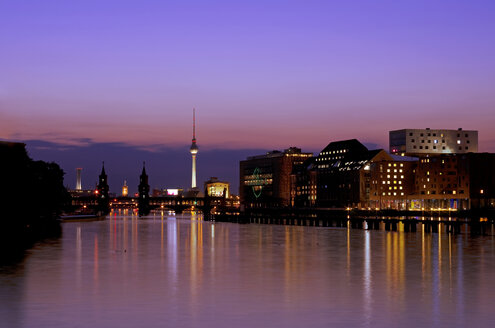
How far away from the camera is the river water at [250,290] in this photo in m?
31.9

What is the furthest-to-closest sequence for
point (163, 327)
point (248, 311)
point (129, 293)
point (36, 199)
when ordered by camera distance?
1. point (36, 199)
2. point (129, 293)
3. point (248, 311)
4. point (163, 327)

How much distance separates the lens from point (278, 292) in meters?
41.1

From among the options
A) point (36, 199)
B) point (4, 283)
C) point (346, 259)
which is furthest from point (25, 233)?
point (4, 283)

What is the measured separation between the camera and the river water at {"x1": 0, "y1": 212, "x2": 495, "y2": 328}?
105 ft

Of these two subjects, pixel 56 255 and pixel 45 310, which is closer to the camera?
pixel 45 310

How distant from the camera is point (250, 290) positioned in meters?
42.5

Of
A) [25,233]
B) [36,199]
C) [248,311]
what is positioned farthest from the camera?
[36,199]

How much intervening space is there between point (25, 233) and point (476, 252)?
7066 centimetres

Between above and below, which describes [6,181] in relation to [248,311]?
above

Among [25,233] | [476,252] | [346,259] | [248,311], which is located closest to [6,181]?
[25,233]

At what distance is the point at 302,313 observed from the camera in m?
33.3

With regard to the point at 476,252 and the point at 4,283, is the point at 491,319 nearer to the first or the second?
the point at 4,283

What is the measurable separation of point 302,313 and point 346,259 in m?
34.3

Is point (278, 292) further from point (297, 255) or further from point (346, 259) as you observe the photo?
point (297, 255)
